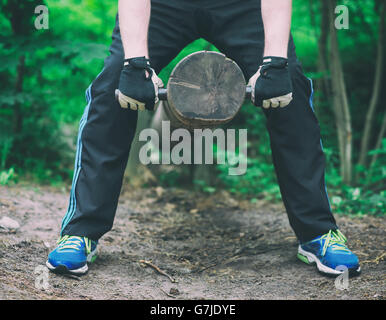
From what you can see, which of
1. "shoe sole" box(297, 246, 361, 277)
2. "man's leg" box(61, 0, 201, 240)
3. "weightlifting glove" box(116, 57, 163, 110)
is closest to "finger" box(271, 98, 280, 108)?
"weightlifting glove" box(116, 57, 163, 110)

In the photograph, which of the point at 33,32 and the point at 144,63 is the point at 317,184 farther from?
the point at 33,32

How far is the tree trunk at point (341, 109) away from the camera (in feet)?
12.9

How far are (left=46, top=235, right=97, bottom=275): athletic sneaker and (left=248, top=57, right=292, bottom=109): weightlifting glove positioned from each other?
42.3 inches

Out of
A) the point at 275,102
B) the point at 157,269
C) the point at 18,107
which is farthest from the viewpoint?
the point at 18,107

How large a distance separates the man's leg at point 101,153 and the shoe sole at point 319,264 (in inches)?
40.6

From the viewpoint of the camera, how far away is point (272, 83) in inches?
77.8

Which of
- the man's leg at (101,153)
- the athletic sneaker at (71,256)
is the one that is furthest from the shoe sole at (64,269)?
the man's leg at (101,153)

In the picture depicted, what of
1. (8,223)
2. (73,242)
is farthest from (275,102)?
(8,223)

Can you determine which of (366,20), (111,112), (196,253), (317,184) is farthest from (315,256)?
(366,20)

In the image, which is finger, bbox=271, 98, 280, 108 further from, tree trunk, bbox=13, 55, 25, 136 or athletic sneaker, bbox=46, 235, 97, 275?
tree trunk, bbox=13, 55, 25, 136

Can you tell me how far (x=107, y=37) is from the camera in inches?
189

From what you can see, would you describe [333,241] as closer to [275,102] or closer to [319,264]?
[319,264]

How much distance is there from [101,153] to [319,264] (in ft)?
4.01
